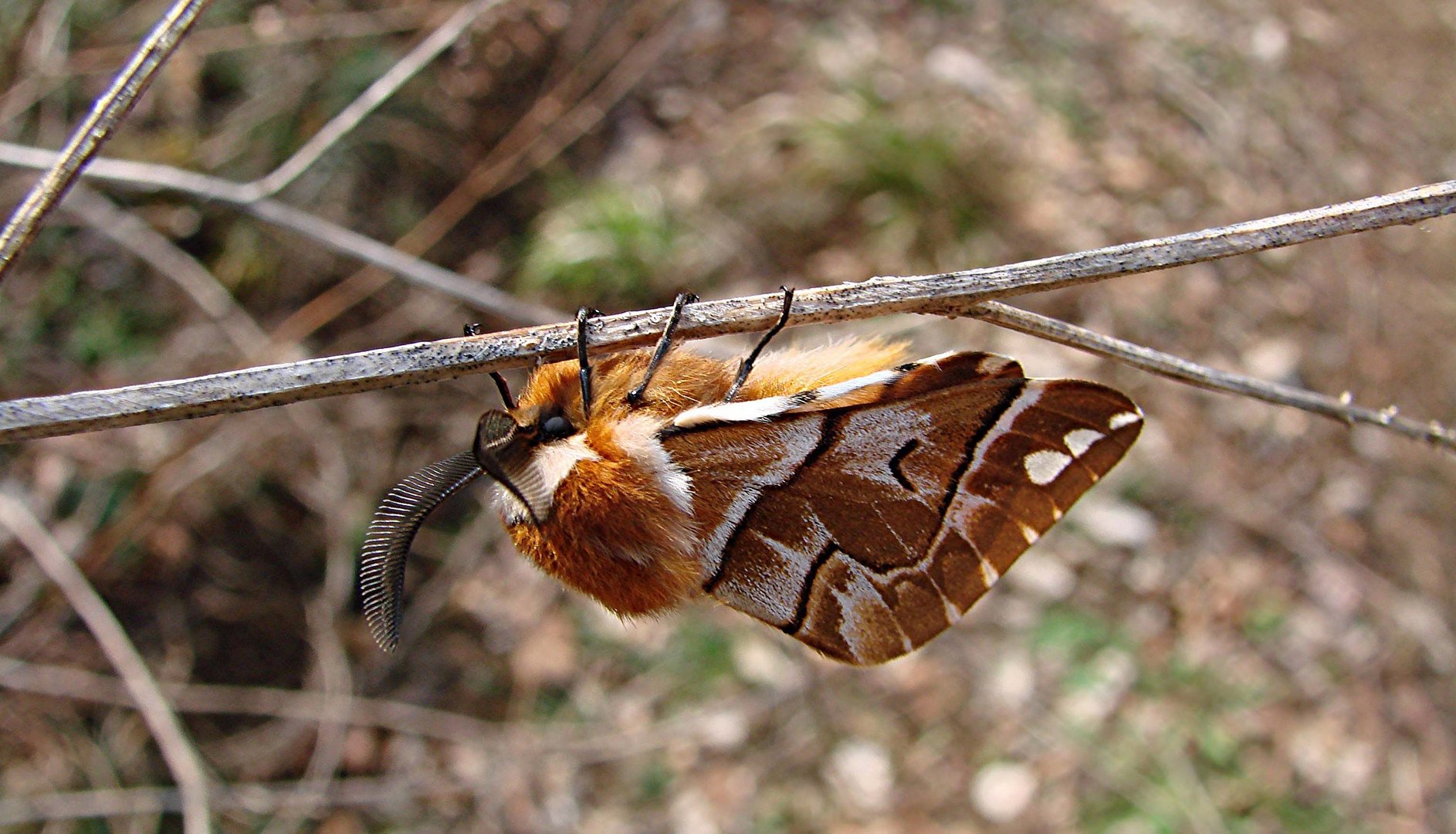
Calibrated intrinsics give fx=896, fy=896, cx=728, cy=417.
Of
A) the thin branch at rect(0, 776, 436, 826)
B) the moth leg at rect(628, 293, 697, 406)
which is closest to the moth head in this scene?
the moth leg at rect(628, 293, 697, 406)

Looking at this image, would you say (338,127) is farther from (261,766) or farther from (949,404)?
(261,766)

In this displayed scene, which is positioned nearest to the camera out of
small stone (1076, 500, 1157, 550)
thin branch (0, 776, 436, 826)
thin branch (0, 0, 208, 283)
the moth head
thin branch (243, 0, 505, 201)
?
thin branch (0, 0, 208, 283)

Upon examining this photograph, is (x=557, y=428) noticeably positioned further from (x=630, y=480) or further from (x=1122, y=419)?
(x=1122, y=419)

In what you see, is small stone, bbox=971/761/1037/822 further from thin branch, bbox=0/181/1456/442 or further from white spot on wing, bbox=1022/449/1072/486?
thin branch, bbox=0/181/1456/442

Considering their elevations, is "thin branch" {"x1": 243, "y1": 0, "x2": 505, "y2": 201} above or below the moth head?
above

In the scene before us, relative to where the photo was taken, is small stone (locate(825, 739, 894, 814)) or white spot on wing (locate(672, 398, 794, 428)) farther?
small stone (locate(825, 739, 894, 814))

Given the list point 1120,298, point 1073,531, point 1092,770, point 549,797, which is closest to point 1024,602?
point 1073,531

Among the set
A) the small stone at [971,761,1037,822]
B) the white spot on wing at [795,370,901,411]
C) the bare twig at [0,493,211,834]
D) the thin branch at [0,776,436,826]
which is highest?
the white spot on wing at [795,370,901,411]
